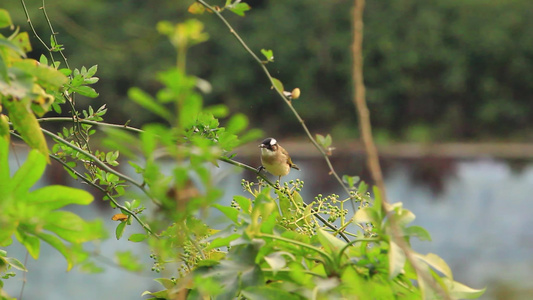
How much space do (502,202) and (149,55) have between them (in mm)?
2584

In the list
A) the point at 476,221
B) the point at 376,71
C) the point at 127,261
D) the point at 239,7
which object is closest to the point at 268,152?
the point at 239,7

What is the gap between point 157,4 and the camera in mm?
5309

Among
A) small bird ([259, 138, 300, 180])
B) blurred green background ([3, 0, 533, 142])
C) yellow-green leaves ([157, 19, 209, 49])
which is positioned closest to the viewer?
yellow-green leaves ([157, 19, 209, 49])

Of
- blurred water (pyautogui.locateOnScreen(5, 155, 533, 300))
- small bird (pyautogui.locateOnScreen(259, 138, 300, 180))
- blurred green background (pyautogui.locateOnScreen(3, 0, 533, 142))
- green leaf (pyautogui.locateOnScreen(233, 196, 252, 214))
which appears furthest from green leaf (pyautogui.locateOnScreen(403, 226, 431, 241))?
blurred green background (pyautogui.locateOnScreen(3, 0, 533, 142))

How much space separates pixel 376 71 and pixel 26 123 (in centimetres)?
464

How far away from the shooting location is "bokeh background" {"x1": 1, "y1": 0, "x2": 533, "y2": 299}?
4383 mm

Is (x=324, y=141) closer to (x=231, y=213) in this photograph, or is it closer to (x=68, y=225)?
(x=231, y=213)

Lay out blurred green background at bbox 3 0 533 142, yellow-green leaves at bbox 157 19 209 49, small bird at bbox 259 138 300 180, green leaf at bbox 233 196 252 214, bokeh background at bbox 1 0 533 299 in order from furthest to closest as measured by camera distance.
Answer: blurred green background at bbox 3 0 533 142 < bokeh background at bbox 1 0 533 299 < small bird at bbox 259 138 300 180 < green leaf at bbox 233 196 252 214 < yellow-green leaves at bbox 157 19 209 49

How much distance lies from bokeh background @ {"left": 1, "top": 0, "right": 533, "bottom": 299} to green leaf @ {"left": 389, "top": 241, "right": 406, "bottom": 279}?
137 inches

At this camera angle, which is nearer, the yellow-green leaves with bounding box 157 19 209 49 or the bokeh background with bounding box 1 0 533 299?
the yellow-green leaves with bounding box 157 19 209 49

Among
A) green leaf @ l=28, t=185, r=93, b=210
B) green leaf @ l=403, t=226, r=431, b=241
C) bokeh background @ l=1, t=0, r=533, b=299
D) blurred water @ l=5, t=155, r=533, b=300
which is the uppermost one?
bokeh background @ l=1, t=0, r=533, b=299

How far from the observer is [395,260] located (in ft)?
1.20

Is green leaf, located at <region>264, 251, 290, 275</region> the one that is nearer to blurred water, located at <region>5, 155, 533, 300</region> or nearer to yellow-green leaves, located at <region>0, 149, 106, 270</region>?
yellow-green leaves, located at <region>0, 149, 106, 270</region>

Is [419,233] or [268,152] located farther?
[268,152]
